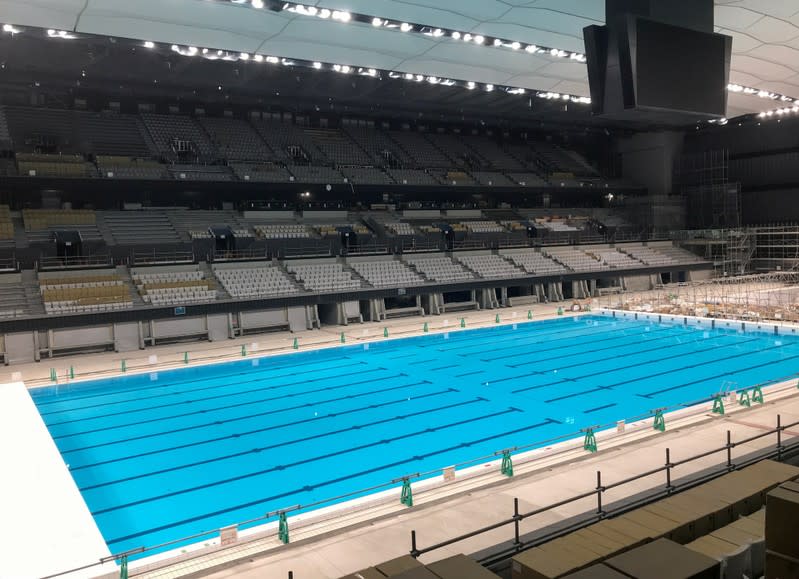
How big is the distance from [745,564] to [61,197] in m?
26.8

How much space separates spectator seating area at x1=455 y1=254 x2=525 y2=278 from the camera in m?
27.2

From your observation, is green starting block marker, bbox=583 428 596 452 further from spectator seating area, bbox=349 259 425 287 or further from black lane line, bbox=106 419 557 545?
spectator seating area, bbox=349 259 425 287

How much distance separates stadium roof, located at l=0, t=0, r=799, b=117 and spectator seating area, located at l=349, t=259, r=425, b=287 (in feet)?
26.8

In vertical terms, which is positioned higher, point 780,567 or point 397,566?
point 780,567

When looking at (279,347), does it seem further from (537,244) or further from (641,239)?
(641,239)

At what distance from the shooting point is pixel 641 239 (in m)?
35.6

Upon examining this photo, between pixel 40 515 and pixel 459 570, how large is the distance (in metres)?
6.07

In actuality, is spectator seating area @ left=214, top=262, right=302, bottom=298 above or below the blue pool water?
above

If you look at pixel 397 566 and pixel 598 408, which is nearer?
pixel 397 566

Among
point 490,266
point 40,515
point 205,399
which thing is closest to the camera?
point 40,515

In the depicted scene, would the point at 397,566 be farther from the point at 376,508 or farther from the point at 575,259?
the point at 575,259


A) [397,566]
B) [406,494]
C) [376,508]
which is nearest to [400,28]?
[406,494]

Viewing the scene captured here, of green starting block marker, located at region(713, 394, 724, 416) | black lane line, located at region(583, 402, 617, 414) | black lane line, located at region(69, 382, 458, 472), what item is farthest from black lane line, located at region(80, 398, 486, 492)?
green starting block marker, located at region(713, 394, 724, 416)

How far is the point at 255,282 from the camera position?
74.1ft
